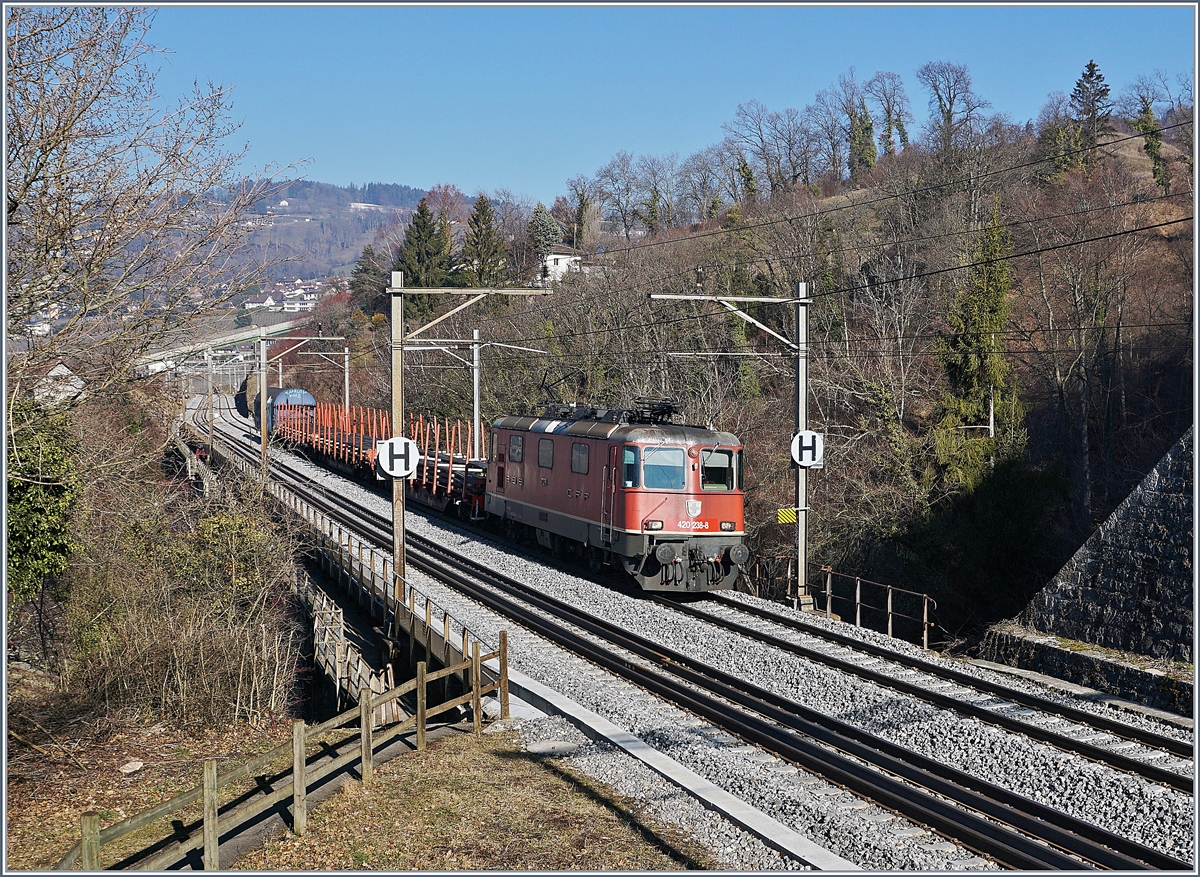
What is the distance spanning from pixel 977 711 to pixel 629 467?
931 centimetres

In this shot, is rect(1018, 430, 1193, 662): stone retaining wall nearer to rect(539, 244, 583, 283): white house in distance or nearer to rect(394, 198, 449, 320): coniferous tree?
rect(394, 198, 449, 320): coniferous tree

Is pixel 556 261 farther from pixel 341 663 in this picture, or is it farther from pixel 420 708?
pixel 420 708

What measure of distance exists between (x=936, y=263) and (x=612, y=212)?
58587 mm

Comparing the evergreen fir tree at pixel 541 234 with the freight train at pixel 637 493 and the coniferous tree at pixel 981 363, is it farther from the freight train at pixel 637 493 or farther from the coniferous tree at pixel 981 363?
the freight train at pixel 637 493

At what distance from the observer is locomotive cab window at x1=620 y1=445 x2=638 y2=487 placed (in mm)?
19688

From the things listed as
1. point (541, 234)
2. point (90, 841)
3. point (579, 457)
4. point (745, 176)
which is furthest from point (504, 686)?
point (541, 234)

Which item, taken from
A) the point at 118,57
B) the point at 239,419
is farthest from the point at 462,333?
the point at 118,57

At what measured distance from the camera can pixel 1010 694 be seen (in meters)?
12.3

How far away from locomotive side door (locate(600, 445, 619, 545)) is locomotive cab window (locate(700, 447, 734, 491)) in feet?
5.48

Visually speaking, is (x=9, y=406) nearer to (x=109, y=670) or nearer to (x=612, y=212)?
(x=109, y=670)

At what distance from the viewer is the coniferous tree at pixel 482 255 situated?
74250 millimetres

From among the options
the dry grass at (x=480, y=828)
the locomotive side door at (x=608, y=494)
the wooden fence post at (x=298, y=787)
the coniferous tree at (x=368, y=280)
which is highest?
the coniferous tree at (x=368, y=280)

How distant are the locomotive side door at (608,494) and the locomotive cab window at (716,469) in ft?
5.48

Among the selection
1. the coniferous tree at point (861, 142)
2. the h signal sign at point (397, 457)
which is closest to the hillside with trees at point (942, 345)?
the h signal sign at point (397, 457)
